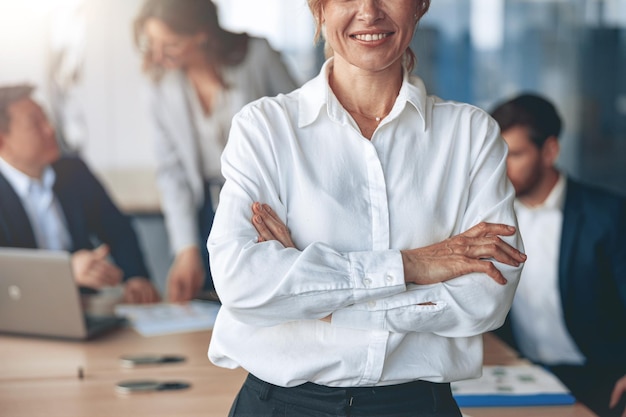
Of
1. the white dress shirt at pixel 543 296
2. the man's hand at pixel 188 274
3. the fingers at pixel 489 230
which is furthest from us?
the man's hand at pixel 188 274

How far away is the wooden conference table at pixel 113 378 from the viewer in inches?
90.1

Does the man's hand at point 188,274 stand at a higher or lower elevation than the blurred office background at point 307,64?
lower

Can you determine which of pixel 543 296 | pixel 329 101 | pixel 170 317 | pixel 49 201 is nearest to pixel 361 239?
pixel 329 101

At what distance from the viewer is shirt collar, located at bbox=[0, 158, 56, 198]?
462 centimetres

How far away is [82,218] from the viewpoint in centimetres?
474

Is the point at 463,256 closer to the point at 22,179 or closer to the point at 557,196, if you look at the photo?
the point at 557,196

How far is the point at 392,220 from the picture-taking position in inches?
65.9

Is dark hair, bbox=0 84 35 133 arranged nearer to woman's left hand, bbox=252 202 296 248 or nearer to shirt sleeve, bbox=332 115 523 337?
woman's left hand, bbox=252 202 296 248

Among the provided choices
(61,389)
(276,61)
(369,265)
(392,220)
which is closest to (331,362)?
(369,265)

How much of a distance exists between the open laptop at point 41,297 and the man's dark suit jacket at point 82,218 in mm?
1601

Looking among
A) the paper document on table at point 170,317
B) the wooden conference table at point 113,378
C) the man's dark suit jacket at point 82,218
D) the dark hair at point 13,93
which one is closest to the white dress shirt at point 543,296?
the wooden conference table at point 113,378

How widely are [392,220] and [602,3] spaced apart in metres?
3.85

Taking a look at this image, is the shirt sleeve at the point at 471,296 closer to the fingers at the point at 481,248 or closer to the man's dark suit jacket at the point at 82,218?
the fingers at the point at 481,248

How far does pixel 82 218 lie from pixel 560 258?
2.68m
